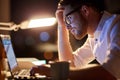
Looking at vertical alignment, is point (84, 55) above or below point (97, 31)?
below

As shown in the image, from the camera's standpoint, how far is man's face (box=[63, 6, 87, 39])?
66.6 inches

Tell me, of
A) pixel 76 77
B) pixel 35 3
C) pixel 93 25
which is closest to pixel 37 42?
pixel 35 3

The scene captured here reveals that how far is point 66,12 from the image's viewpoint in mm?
1707

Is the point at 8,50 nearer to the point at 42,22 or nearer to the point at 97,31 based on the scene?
the point at 42,22

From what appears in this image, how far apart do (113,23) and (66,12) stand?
28 cm

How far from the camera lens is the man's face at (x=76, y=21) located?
169 centimetres

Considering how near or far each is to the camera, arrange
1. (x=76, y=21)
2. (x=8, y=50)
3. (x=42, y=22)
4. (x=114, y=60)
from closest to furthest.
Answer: (x=114, y=60), (x=76, y=21), (x=8, y=50), (x=42, y=22)

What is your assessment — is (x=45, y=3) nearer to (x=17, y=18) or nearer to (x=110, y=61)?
(x=17, y=18)

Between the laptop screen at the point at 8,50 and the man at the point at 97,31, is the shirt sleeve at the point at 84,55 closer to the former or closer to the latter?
the man at the point at 97,31

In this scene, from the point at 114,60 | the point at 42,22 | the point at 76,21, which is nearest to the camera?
the point at 114,60

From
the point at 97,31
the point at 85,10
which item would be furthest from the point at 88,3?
the point at 97,31

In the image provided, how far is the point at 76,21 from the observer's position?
5.62ft

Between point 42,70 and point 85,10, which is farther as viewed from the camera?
point 85,10

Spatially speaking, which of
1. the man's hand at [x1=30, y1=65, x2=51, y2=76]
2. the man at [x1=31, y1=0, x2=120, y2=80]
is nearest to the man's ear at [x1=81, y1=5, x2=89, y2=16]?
the man at [x1=31, y1=0, x2=120, y2=80]
